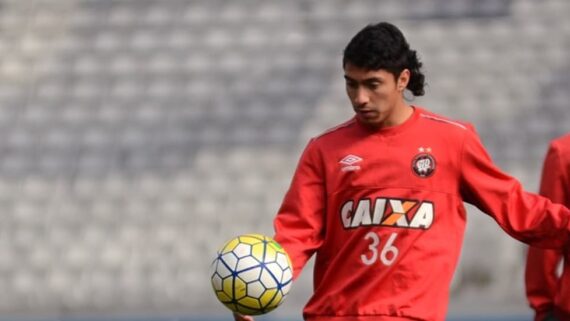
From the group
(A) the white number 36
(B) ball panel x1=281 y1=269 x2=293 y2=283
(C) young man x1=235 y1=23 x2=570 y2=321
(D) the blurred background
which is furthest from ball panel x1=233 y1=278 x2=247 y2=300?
(D) the blurred background

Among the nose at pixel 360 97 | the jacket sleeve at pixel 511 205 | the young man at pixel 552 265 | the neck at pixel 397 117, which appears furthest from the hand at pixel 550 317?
the nose at pixel 360 97

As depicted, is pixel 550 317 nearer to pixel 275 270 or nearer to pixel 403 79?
pixel 403 79

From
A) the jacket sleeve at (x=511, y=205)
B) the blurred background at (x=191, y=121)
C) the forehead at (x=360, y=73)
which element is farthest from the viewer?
the blurred background at (x=191, y=121)

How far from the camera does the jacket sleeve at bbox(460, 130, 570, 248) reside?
438cm

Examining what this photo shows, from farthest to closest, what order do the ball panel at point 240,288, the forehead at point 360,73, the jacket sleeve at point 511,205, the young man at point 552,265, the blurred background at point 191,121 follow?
1. the blurred background at point 191,121
2. the young man at point 552,265
3. the jacket sleeve at point 511,205
4. the forehead at point 360,73
5. the ball panel at point 240,288

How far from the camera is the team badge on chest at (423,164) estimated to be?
4.39 metres

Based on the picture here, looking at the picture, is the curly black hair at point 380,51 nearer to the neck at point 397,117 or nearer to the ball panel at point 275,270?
the neck at point 397,117

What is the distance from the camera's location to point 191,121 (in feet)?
35.1

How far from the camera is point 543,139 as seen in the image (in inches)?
401

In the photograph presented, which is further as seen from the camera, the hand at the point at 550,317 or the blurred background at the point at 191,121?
the blurred background at the point at 191,121

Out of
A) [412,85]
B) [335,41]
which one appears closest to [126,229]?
[335,41]

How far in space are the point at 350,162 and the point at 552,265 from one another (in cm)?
108

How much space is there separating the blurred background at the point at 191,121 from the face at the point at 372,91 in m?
5.03

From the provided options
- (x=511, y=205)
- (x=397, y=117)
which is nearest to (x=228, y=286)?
(x=397, y=117)
